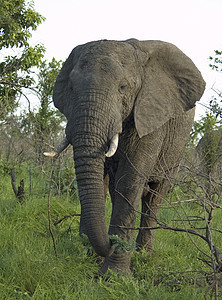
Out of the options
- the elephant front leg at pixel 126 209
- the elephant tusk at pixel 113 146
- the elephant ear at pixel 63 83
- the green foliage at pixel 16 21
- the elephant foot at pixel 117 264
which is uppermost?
the green foliage at pixel 16 21

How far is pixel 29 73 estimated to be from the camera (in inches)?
385

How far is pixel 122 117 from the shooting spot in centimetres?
376

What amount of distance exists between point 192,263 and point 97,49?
2.35m

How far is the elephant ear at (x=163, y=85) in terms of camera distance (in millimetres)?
3854

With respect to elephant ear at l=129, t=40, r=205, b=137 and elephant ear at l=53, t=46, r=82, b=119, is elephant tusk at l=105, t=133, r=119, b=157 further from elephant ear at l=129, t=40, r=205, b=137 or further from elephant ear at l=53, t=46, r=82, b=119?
elephant ear at l=53, t=46, r=82, b=119

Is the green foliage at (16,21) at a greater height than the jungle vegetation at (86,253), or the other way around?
the green foliage at (16,21)

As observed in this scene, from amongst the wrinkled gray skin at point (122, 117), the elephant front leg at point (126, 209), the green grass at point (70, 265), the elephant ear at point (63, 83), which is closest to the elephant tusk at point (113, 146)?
the wrinkled gray skin at point (122, 117)

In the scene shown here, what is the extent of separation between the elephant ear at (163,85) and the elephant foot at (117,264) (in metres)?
1.16

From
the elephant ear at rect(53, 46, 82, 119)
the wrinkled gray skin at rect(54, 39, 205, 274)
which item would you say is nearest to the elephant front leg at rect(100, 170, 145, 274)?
the wrinkled gray skin at rect(54, 39, 205, 274)

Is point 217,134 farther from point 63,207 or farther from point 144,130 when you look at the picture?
point 144,130

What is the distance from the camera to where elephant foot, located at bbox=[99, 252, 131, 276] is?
151 inches

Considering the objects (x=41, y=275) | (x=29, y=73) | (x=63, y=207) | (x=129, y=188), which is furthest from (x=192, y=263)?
(x=29, y=73)

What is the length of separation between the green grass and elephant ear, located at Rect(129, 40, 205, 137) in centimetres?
131

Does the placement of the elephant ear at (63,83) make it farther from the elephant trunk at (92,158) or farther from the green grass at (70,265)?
the green grass at (70,265)
